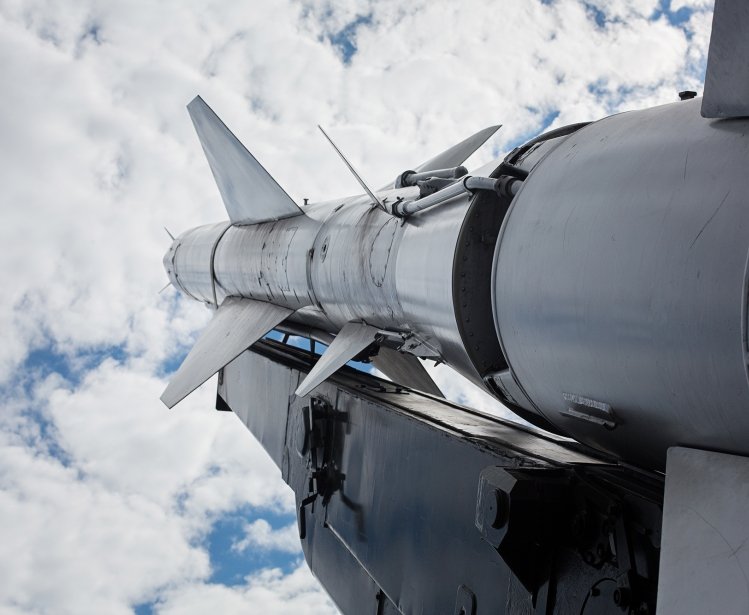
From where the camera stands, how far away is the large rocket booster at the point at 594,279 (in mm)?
1699

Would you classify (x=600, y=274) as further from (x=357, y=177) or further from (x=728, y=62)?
(x=357, y=177)

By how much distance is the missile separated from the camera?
1.70 meters

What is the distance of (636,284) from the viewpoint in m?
1.87

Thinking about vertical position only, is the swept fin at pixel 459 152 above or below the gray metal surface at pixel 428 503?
above

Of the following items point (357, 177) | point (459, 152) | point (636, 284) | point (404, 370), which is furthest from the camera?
point (404, 370)

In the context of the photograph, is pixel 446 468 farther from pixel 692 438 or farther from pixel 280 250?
pixel 280 250

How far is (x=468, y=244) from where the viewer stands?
2877 mm

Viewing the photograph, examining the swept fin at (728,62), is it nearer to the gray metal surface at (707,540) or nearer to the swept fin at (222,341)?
the gray metal surface at (707,540)

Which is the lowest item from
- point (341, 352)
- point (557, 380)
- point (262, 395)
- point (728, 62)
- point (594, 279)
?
point (262, 395)

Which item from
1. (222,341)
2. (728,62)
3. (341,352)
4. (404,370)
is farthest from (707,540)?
(222,341)

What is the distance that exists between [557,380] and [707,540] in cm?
74

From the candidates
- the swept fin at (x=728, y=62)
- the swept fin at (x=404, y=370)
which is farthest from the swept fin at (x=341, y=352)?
the swept fin at (x=728, y=62)

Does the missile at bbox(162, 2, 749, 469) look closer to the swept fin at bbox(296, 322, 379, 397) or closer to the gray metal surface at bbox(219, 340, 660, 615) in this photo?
the swept fin at bbox(296, 322, 379, 397)

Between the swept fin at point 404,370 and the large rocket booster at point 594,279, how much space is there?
5.34ft
